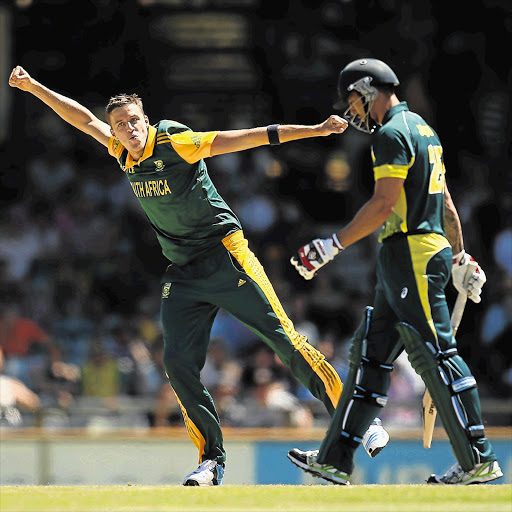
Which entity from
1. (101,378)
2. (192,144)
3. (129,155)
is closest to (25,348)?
(101,378)

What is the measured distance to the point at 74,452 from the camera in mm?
11617

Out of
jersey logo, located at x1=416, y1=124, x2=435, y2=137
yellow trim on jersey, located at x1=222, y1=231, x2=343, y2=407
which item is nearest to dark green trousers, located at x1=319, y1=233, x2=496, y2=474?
jersey logo, located at x1=416, y1=124, x2=435, y2=137

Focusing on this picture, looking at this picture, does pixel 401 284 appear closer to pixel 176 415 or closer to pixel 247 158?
pixel 176 415

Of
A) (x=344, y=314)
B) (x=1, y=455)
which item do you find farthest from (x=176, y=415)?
(x=344, y=314)

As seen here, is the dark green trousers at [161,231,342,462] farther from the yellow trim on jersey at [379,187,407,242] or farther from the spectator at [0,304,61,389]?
the spectator at [0,304,61,389]

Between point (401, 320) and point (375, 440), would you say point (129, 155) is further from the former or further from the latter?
point (375, 440)

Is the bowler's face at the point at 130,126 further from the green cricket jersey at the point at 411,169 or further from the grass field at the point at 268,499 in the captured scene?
the grass field at the point at 268,499

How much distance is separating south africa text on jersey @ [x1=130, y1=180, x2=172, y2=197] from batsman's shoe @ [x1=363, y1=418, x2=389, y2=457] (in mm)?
1897

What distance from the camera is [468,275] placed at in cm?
A: 690

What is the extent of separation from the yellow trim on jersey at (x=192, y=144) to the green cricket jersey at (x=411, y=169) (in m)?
1.18

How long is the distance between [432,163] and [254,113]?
10036 millimetres

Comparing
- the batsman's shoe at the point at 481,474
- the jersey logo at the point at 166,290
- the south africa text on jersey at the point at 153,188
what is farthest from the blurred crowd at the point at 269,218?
the batsman's shoe at the point at 481,474

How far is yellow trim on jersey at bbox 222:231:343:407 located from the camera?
7398 millimetres

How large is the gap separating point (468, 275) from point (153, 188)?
198 cm
